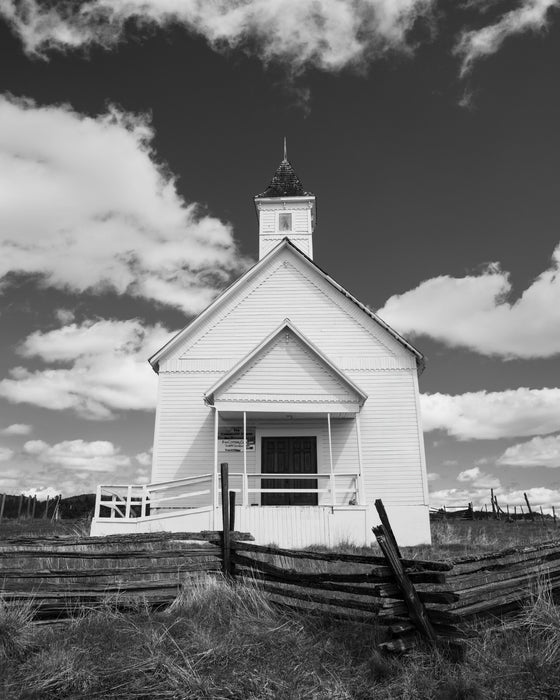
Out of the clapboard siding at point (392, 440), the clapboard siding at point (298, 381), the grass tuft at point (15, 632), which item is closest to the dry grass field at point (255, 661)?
the grass tuft at point (15, 632)

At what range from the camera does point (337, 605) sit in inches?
256

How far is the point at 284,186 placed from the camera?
25344 mm

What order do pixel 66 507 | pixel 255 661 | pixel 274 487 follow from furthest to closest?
pixel 66 507
pixel 274 487
pixel 255 661

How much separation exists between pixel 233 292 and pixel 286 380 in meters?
4.58

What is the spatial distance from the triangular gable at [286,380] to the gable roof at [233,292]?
10.9ft

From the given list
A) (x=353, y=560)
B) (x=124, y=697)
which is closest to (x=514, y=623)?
(x=353, y=560)

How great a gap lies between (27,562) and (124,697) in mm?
3205

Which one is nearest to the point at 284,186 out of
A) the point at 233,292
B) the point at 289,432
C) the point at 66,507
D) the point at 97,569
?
the point at 233,292

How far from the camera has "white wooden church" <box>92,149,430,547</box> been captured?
1505 centimetres

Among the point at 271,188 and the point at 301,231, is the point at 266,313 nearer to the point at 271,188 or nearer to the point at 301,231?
the point at 301,231

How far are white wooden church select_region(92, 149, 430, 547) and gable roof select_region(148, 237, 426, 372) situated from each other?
0.16 feet

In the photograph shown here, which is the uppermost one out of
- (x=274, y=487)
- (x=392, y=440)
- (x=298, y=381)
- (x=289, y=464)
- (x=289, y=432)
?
(x=298, y=381)

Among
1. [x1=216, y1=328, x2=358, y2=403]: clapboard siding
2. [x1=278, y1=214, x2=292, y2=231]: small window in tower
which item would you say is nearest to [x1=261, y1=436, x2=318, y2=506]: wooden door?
[x1=216, y1=328, x2=358, y2=403]: clapboard siding

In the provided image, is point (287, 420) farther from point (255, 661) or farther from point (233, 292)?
point (255, 661)
